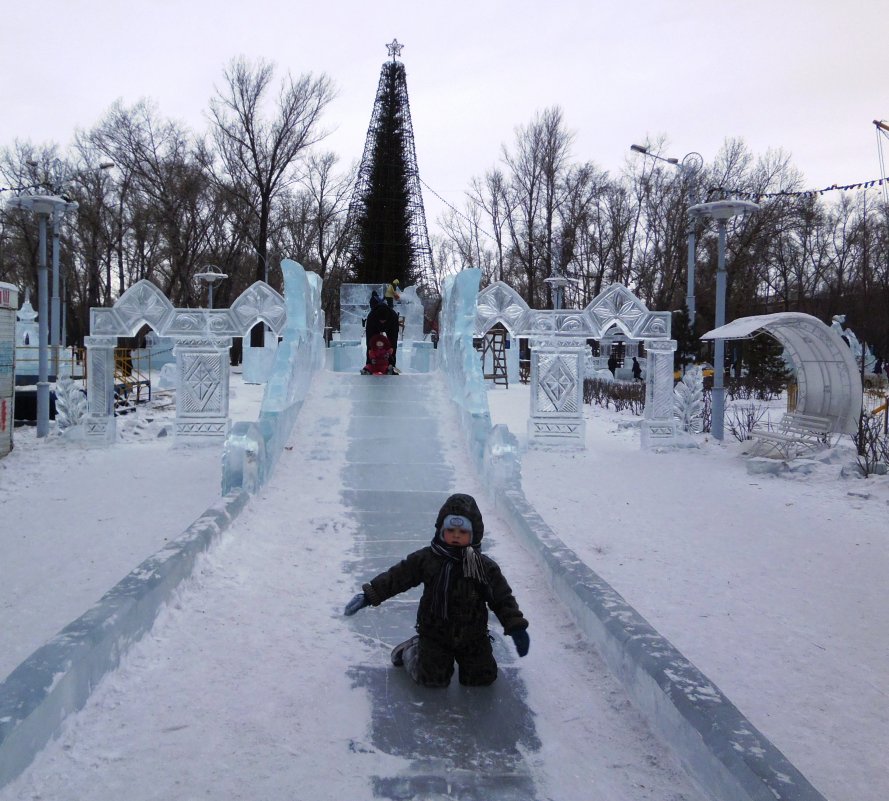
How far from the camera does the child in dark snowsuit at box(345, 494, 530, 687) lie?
3828mm

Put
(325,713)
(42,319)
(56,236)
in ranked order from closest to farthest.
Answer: (325,713) < (42,319) < (56,236)

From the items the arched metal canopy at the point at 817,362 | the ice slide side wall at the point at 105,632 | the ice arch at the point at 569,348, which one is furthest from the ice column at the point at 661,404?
the ice slide side wall at the point at 105,632

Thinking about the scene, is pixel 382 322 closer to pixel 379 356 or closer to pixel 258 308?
pixel 379 356

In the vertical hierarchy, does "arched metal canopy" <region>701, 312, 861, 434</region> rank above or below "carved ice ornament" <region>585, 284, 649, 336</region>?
below

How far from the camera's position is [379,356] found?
46.5ft

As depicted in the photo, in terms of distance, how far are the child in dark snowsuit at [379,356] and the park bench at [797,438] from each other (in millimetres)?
6706

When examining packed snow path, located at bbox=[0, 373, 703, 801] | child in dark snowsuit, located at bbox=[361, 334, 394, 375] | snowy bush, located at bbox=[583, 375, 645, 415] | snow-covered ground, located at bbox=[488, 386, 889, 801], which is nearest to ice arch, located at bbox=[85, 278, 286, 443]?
child in dark snowsuit, located at bbox=[361, 334, 394, 375]

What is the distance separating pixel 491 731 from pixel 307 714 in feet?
2.88

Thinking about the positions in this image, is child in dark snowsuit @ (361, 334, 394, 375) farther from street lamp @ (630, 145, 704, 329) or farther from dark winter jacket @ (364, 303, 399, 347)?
street lamp @ (630, 145, 704, 329)

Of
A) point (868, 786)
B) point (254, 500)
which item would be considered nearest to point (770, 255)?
point (254, 500)

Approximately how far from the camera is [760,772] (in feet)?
8.75

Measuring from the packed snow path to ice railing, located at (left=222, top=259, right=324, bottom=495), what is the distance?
1643 millimetres

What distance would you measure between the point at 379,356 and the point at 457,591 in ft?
34.7

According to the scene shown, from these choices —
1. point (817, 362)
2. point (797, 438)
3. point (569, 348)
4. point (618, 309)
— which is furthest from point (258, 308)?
point (817, 362)
